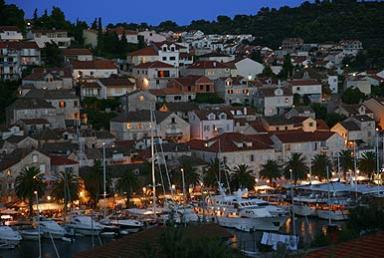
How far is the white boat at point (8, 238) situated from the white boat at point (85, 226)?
2.28 meters

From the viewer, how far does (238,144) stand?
43.2 m

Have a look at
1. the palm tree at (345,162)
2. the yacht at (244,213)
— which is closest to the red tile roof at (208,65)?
the palm tree at (345,162)

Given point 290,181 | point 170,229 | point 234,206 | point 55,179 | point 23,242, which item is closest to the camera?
point 170,229

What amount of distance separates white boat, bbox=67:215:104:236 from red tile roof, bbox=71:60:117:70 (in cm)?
2074

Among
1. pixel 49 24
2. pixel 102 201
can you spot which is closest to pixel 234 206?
pixel 102 201

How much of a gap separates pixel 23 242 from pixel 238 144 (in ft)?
48.1

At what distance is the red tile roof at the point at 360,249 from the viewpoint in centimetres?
1121

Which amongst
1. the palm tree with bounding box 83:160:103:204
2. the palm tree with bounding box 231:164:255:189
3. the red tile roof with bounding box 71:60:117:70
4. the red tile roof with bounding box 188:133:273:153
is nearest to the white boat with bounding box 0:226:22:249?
the palm tree with bounding box 83:160:103:204

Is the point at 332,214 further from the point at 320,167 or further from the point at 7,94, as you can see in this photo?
the point at 7,94

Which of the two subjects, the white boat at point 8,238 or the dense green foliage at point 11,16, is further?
the dense green foliage at point 11,16

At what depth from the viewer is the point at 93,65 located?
53219 mm

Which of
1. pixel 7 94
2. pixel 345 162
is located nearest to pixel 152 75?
pixel 7 94

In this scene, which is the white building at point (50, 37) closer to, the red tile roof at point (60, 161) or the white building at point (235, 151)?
the white building at point (235, 151)

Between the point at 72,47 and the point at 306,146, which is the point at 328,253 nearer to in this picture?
the point at 306,146
